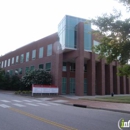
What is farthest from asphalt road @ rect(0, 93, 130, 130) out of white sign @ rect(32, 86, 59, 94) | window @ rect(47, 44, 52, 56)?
window @ rect(47, 44, 52, 56)

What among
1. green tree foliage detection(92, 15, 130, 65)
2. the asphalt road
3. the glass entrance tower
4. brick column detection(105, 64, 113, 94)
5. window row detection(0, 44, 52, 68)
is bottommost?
the asphalt road

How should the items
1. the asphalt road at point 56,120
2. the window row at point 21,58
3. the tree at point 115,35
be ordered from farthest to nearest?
the window row at point 21,58
the tree at point 115,35
the asphalt road at point 56,120

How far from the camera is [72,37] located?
1296 inches

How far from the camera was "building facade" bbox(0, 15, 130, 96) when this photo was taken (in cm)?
3241

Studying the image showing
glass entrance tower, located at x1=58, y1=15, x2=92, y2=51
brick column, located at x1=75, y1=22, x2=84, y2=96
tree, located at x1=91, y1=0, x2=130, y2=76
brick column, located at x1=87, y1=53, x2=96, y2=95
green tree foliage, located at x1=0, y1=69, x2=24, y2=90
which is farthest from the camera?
green tree foliage, located at x1=0, y1=69, x2=24, y2=90

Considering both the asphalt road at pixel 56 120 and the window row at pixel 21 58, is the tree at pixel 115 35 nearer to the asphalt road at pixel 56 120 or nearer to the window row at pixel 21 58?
the asphalt road at pixel 56 120

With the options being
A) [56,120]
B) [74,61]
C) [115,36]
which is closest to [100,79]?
[74,61]

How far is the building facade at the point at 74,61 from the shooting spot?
32406 millimetres

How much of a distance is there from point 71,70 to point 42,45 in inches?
393

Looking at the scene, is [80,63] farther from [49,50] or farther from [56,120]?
[56,120]

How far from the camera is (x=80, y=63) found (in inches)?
1247

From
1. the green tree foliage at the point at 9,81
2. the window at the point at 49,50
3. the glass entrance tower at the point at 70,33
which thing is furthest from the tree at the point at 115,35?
the green tree foliage at the point at 9,81

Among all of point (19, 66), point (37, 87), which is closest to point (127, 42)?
point (37, 87)

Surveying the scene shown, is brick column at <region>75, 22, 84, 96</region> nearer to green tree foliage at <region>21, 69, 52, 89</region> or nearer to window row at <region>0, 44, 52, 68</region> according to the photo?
green tree foliage at <region>21, 69, 52, 89</region>
